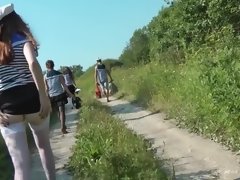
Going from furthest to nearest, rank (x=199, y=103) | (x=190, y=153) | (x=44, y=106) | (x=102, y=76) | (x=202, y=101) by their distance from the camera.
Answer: (x=102, y=76) < (x=199, y=103) < (x=202, y=101) < (x=190, y=153) < (x=44, y=106)

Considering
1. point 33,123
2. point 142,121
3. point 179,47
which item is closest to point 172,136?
point 142,121

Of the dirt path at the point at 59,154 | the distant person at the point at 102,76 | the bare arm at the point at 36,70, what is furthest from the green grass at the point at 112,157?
the distant person at the point at 102,76

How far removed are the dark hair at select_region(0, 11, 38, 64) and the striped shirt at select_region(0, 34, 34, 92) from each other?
5 cm

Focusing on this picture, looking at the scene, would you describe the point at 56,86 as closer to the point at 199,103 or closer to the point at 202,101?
the point at 199,103

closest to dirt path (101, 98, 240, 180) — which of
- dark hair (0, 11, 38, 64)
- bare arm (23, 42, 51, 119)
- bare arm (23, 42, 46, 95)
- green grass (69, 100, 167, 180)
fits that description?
green grass (69, 100, 167, 180)

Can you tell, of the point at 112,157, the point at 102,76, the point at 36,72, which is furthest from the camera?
the point at 102,76

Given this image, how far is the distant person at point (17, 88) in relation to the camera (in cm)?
498

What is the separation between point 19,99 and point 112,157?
65.6 inches

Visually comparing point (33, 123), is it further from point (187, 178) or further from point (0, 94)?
point (187, 178)

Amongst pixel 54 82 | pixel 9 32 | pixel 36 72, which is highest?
pixel 9 32

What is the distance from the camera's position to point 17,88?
501 centimetres

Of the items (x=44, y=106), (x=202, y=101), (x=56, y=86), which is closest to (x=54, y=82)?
(x=56, y=86)

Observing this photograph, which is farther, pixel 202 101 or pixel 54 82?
pixel 54 82

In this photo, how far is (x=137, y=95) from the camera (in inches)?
671
